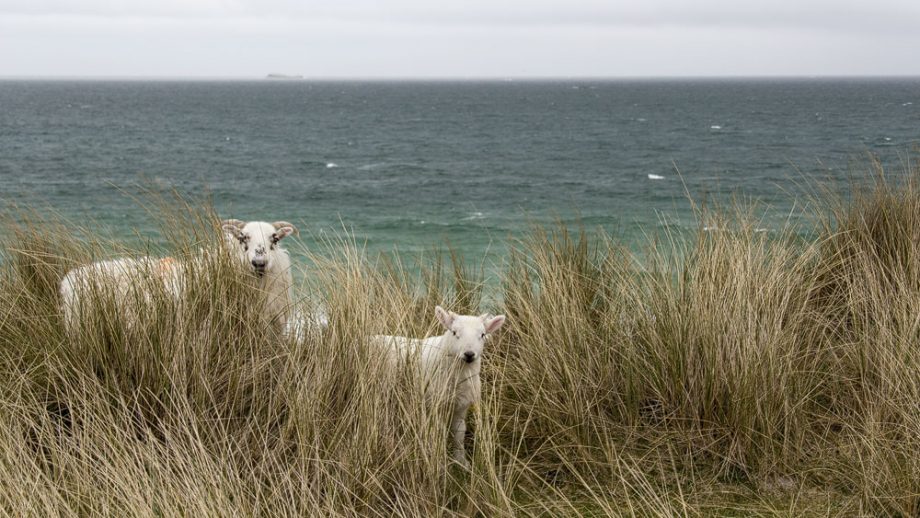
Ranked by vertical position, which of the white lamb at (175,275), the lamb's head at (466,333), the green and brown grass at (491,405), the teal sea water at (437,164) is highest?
the white lamb at (175,275)

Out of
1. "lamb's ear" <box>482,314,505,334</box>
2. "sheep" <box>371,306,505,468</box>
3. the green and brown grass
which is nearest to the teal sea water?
the green and brown grass

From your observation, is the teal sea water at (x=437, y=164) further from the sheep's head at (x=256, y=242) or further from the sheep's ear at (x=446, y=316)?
the sheep's ear at (x=446, y=316)

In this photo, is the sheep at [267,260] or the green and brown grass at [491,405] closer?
the green and brown grass at [491,405]

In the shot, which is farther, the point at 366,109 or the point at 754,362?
the point at 366,109

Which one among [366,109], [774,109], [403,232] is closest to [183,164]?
[403,232]

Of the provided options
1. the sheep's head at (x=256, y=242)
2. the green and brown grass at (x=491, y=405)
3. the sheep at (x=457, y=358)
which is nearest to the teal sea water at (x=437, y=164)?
the sheep's head at (x=256, y=242)

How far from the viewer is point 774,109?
358 feet

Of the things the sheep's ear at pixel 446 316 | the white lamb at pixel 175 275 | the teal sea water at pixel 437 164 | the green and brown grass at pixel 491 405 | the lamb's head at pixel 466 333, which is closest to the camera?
the green and brown grass at pixel 491 405

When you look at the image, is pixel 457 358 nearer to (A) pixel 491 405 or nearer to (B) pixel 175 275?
(A) pixel 491 405

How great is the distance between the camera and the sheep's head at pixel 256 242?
5.22 m

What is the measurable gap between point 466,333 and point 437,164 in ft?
150

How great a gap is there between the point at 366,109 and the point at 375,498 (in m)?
119

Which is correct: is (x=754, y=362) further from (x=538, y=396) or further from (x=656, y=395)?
(x=538, y=396)

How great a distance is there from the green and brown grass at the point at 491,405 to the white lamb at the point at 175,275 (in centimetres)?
12
